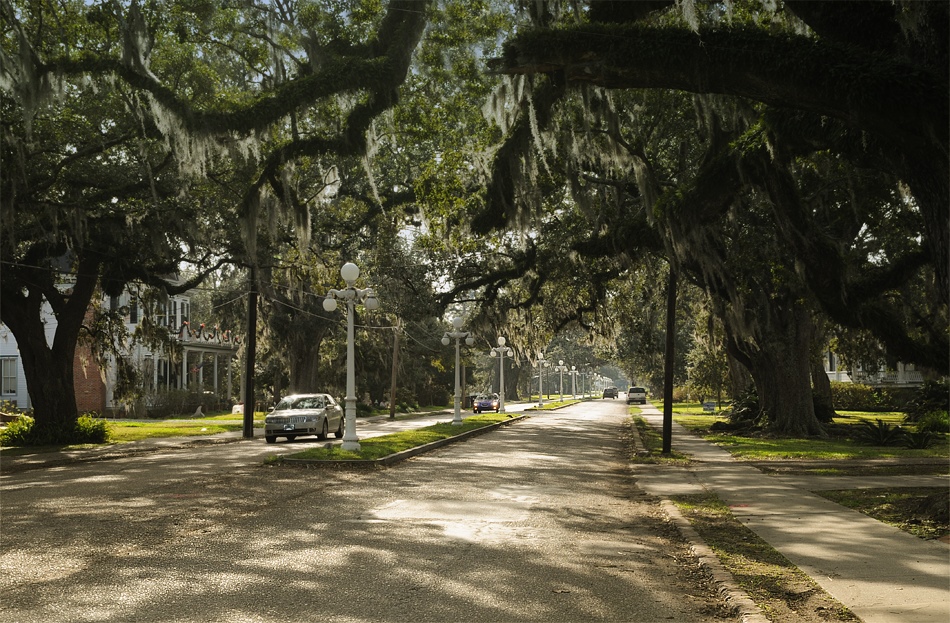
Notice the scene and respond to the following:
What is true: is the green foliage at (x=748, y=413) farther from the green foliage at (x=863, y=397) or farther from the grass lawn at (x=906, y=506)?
the green foliage at (x=863, y=397)

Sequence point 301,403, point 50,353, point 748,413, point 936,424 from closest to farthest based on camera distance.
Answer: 1. point 50,353
2. point 301,403
3. point 936,424
4. point 748,413

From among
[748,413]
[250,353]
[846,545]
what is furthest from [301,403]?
[846,545]

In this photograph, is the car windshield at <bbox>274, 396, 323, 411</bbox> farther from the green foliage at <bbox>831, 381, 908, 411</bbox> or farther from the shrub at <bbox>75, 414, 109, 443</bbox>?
the green foliage at <bbox>831, 381, 908, 411</bbox>

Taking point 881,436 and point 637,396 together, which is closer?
point 881,436

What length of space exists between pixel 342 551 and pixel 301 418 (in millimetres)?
18969

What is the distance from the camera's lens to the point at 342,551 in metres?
8.62

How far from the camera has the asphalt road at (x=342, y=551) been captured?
645 centimetres

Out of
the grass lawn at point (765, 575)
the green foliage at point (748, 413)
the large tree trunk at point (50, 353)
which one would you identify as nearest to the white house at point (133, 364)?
the large tree trunk at point (50, 353)

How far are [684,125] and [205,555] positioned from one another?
1910 cm

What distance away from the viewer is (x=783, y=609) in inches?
253

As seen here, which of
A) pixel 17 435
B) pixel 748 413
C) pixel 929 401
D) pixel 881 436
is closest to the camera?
pixel 881 436

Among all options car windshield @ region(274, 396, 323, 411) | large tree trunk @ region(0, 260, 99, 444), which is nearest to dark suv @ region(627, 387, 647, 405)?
car windshield @ region(274, 396, 323, 411)

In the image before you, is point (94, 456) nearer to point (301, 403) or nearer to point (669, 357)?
point (301, 403)

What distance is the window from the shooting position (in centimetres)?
5188
